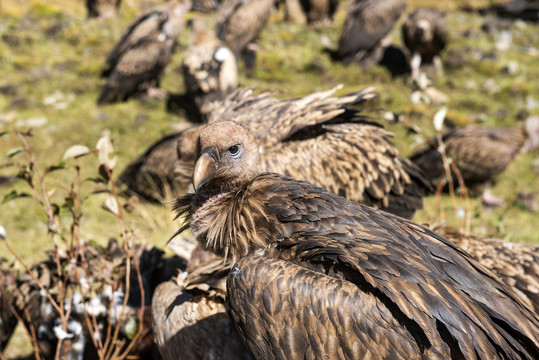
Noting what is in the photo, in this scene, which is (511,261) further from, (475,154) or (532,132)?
(532,132)

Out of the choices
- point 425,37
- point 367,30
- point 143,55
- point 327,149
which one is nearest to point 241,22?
point 143,55

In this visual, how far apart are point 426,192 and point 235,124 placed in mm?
2463

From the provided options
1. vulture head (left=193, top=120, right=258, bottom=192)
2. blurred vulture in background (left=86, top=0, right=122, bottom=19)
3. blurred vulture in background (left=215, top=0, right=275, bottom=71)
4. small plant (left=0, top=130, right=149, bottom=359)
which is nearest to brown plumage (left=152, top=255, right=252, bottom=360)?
small plant (left=0, top=130, right=149, bottom=359)

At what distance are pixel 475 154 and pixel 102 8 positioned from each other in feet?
33.9

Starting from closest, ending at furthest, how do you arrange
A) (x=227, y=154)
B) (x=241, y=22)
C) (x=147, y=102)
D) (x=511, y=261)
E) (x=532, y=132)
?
(x=227, y=154)
(x=511, y=261)
(x=532, y=132)
(x=147, y=102)
(x=241, y=22)

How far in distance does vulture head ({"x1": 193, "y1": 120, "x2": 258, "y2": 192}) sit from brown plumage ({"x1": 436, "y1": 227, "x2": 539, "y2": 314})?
142cm

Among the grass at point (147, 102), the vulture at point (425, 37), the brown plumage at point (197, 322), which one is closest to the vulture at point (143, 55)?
the grass at point (147, 102)

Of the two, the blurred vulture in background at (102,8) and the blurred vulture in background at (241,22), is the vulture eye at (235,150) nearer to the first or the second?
the blurred vulture in background at (241,22)

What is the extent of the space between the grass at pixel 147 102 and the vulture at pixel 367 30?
333mm

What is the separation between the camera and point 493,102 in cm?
903

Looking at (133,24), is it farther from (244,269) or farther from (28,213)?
(244,269)

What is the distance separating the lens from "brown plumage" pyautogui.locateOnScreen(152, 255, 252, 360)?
256 centimetres

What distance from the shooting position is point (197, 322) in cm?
261

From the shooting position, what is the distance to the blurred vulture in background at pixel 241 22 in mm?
9133
